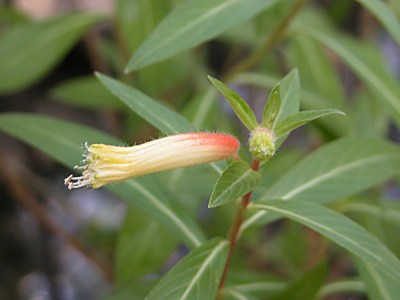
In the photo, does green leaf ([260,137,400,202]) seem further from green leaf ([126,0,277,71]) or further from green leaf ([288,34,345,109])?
green leaf ([288,34,345,109])

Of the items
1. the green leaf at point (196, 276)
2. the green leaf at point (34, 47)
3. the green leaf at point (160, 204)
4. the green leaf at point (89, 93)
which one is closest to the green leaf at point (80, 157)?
the green leaf at point (160, 204)

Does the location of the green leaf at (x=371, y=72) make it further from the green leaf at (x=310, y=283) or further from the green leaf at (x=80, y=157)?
the green leaf at (x=80, y=157)

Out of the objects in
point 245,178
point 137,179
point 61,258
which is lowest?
point 245,178

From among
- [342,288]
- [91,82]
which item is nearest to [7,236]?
[91,82]

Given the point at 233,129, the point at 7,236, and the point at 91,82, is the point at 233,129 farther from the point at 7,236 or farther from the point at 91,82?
the point at 7,236

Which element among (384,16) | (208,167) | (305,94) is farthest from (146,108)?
(305,94)

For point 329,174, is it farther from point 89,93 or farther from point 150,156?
point 89,93

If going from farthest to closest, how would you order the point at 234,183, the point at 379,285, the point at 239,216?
the point at 379,285, the point at 239,216, the point at 234,183
